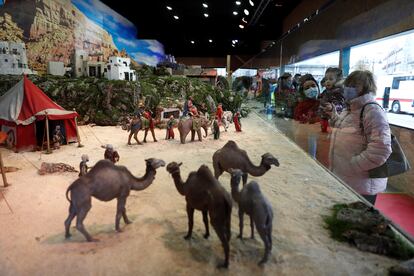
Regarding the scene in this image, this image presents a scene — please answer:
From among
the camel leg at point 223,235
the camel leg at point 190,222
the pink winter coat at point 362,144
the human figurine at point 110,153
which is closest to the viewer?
the camel leg at point 223,235

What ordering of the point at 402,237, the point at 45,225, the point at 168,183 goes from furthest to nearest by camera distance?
the point at 168,183
the point at 45,225
the point at 402,237

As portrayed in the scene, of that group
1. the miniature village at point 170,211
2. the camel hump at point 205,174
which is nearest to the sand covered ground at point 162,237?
the miniature village at point 170,211

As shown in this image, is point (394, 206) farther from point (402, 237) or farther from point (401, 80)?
point (401, 80)

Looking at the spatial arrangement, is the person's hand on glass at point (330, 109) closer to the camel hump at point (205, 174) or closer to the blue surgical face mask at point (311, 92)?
the blue surgical face mask at point (311, 92)

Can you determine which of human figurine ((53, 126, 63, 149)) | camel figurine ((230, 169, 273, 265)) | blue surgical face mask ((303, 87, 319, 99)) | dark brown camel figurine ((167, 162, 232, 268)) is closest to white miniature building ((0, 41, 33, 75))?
human figurine ((53, 126, 63, 149))

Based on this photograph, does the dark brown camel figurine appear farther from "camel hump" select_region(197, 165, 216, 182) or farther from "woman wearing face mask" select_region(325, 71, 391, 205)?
"woman wearing face mask" select_region(325, 71, 391, 205)

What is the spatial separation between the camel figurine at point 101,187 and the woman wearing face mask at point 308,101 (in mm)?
3582

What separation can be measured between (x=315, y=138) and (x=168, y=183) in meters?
2.83

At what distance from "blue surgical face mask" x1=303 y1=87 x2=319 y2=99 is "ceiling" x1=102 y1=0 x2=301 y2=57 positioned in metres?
5.22

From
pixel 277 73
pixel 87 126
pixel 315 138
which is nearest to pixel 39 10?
pixel 87 126

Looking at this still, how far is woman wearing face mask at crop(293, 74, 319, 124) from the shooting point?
5062 millimetres

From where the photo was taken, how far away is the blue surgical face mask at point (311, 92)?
504 cm

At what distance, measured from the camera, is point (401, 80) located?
279 centimetres

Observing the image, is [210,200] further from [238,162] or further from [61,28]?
[61,28]
